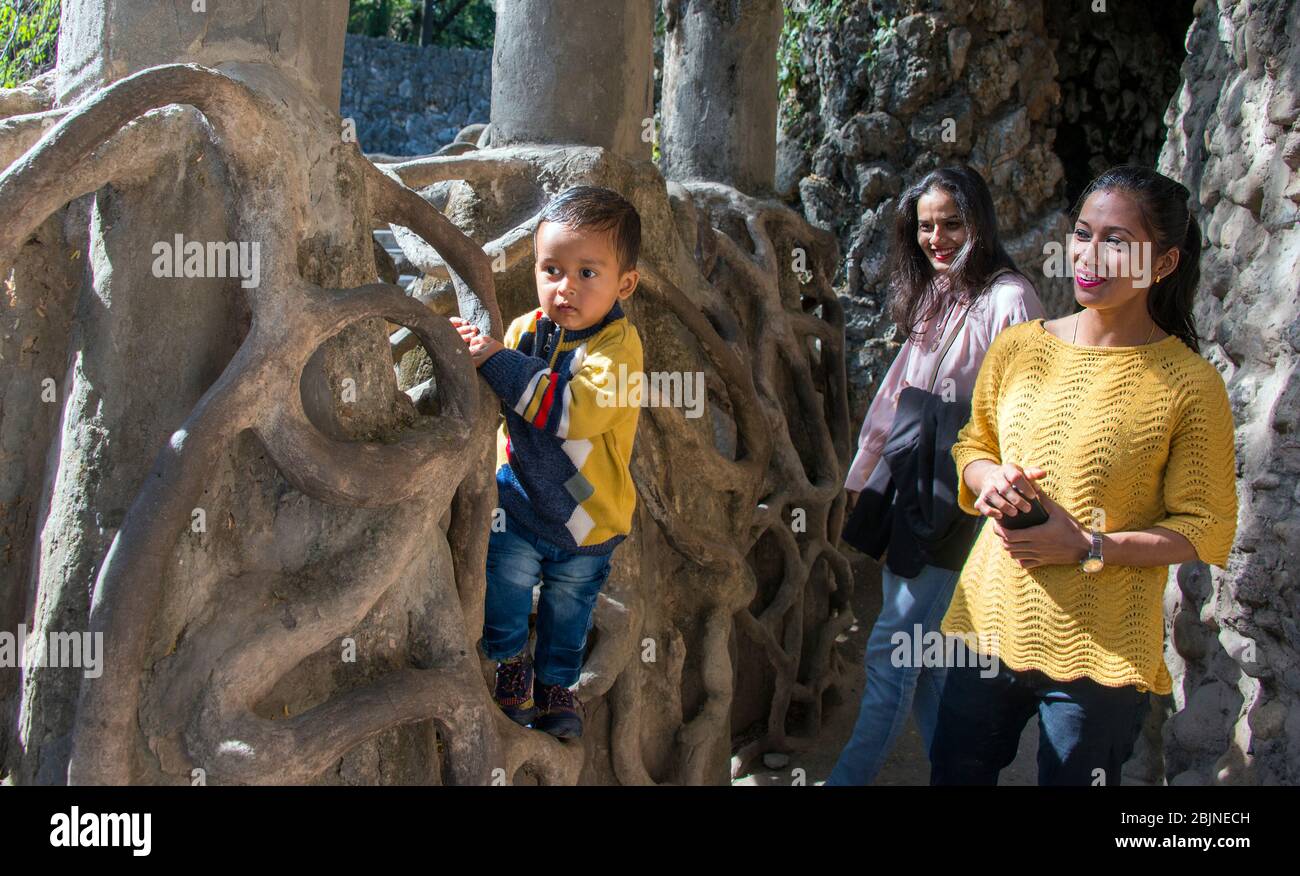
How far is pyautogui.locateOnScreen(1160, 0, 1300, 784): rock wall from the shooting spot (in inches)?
98.9

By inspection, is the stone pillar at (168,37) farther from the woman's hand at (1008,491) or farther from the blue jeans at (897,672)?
the blue jeans at (897,672)

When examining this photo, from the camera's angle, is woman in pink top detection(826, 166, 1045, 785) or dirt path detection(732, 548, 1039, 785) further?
dirt path detection(732, 548, 1039, 785)

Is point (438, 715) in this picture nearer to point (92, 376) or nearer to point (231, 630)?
point (231, 630)

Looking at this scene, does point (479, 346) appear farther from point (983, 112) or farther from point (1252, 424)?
point (983, 112)

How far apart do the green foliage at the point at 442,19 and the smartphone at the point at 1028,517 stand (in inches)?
752

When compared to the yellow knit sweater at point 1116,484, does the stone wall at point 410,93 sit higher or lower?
higher

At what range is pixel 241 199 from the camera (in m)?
1.73

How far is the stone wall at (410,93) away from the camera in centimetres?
1606

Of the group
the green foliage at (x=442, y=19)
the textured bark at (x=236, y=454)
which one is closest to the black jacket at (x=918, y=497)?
the textured bark at (x=236, y=454)

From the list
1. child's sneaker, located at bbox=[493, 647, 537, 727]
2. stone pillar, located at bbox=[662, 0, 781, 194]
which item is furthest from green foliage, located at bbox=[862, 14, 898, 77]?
child's sneaker, located at bbox=[493, 647, 537, 727]

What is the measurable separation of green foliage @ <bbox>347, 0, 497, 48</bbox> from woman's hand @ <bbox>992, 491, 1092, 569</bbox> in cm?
1912

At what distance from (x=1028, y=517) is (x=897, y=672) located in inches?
28.6

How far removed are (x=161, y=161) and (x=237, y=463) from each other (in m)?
0.44

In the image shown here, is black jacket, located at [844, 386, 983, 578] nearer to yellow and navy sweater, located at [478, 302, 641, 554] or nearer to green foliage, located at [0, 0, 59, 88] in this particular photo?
yellow and navy sweater, located at [478, 302, 641, 554]
